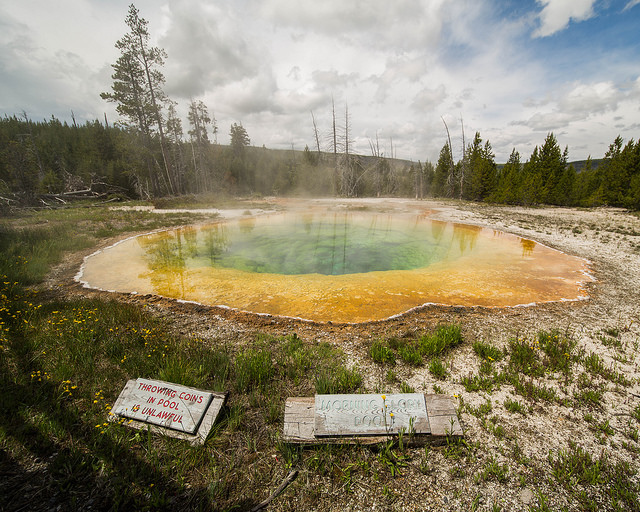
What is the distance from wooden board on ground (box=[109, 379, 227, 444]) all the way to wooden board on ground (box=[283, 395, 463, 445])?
33.6 inches

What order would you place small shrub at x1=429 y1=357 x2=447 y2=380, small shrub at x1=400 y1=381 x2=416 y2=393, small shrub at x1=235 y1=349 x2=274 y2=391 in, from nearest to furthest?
small shrub at x1=400 y1=381 x2=416 y2=393 < small shrub at x1=235 y1=349 x2=274 y2=391 < small shrub at x1=429 y1=357 x2=447 y2=380

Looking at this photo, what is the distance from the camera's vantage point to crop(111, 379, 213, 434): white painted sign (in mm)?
2844

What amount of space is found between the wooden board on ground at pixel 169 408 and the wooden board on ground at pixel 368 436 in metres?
0.85

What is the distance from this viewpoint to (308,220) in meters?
20.3

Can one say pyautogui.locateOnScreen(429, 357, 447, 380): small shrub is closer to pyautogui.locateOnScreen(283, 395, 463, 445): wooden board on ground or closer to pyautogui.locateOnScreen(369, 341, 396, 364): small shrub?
pyautogui.locateOnScreen(369, 341, 396, 364): small shrub

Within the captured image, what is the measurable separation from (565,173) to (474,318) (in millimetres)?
39442

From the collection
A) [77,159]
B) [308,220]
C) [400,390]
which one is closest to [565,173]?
[308,220]

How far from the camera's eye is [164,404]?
298cm

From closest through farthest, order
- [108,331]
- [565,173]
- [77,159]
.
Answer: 1. [108,331]
2. [565,173]
3. [77,159]

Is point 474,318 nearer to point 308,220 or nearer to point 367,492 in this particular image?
point 367,492

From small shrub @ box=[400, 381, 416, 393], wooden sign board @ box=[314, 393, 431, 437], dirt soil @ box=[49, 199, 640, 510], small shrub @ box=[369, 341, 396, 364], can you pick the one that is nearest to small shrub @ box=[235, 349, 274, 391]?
dirt soil @ box=[49, 199, 640, 510]

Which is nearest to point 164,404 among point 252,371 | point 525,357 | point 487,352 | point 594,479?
point 252,371

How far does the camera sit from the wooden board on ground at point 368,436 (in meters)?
2.75

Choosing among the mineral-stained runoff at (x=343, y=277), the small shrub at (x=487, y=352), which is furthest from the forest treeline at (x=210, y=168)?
the small shrub at (x=487, y=352)
